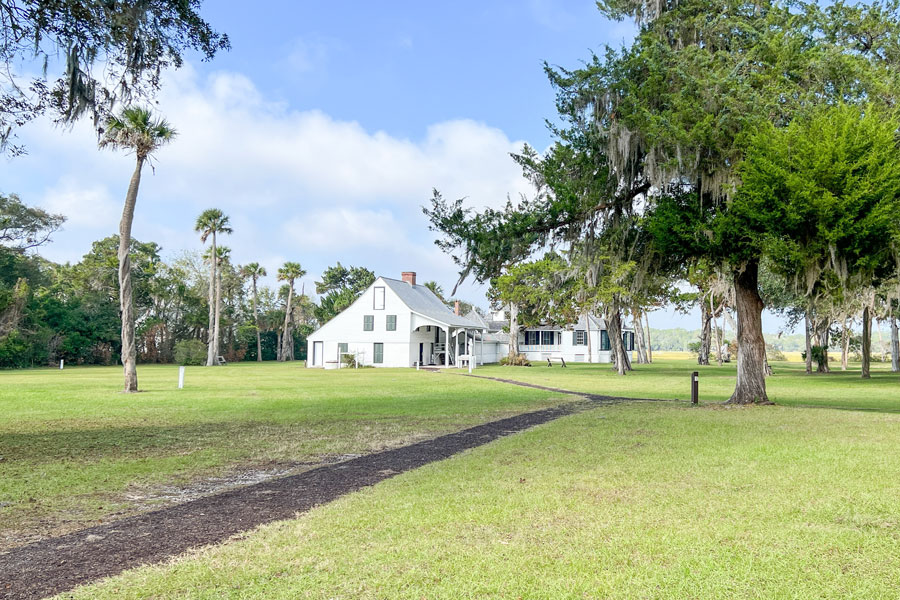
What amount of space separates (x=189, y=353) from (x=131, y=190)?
3211cm

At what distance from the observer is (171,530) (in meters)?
5.21

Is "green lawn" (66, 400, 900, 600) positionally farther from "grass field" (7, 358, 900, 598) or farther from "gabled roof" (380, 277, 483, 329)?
"gabled roof" (380, 277, 483, 329)

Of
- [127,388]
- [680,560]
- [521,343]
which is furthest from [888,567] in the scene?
[521,343]

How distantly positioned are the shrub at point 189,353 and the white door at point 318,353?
11709 millimetres

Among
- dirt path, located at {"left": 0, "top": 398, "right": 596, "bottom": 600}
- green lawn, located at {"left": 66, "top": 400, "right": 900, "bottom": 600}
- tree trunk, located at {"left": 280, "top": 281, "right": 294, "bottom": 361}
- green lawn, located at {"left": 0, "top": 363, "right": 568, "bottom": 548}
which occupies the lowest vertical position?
green lawn, located at {"left": 0, "top": 363, "right": 568, "bottom": 548}

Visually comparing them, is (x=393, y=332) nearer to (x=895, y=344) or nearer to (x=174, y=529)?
(x=895, y=344)

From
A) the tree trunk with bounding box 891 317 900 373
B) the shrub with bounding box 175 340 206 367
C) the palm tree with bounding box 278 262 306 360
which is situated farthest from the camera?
the palm tree with bounding box 278 262 306 360

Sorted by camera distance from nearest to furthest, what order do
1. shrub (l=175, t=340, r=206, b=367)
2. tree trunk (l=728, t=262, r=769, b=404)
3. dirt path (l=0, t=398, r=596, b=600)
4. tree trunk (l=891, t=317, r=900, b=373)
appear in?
dirt path (l=0, t=398, r=596, b=600) < tree trunk (l=728, t=262, r=769, b=404) < tree trunk (l=891, t=317, r=900, b=373) < shrub (l=175, t=340, r=206, b=367)

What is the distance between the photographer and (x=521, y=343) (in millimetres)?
61625

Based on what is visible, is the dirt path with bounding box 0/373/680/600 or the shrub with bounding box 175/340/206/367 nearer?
the dirt path with bounding box 0/373/680/600

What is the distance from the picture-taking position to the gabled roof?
44.1 metres

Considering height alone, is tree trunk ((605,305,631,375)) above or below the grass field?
above

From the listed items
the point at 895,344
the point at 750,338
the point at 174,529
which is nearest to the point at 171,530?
the point at 174,529

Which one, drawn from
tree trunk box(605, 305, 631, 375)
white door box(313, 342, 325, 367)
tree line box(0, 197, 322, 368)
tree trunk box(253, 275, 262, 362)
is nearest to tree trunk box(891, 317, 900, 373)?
tree trunk box(605, 305, 631, 375)
